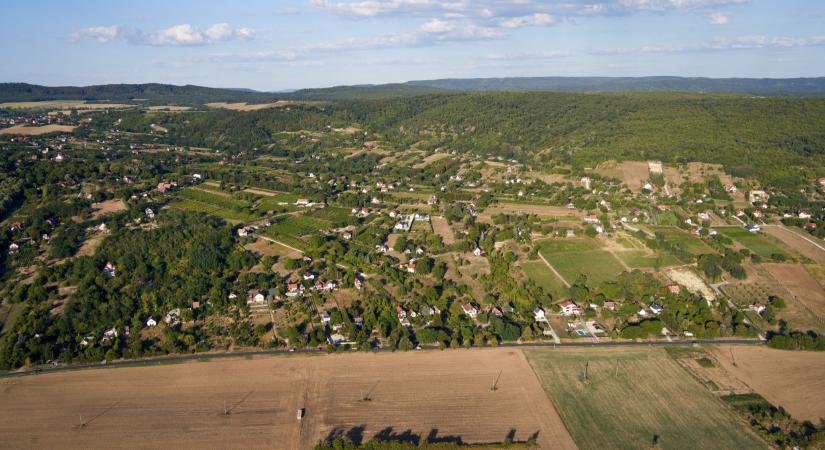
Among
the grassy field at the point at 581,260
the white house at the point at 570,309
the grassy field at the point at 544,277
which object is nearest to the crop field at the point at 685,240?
the grassy field at the point at 581,260

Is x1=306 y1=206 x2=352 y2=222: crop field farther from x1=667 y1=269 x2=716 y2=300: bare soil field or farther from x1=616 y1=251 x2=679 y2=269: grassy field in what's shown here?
x1=667 y1=269 x2=716 y2=300: bare soil field

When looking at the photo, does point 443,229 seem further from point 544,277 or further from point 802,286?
point 802,286

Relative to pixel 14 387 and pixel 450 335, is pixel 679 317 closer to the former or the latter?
pixel 450 335

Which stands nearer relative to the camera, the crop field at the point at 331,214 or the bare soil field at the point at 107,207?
the bare soil field at the point at 107,207

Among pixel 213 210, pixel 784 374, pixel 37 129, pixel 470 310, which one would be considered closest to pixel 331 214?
pixel 213 210

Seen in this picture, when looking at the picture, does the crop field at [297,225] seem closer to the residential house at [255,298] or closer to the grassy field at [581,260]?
the residential house at [255,298]

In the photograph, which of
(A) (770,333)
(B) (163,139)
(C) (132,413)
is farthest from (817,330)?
(B) (163,139)
